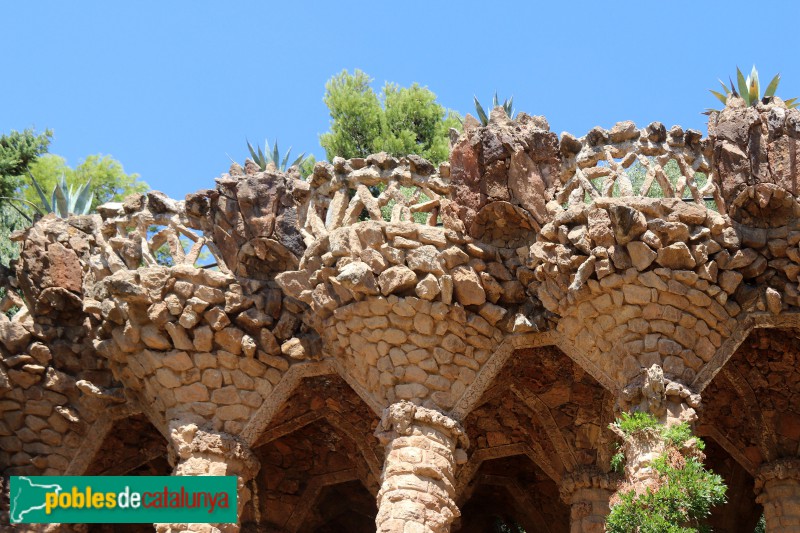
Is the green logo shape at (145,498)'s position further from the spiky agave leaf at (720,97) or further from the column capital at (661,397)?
the spiky agave leaf at (720,97)

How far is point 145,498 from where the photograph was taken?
1027 cm

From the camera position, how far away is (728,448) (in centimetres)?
1193

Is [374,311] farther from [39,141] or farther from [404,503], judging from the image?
[39,141]

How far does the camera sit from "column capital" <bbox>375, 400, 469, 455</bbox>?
9.74m

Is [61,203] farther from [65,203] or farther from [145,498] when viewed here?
[145,498]

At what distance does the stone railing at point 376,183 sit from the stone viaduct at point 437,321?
0.02m

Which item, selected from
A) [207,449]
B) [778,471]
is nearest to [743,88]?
[778,471]

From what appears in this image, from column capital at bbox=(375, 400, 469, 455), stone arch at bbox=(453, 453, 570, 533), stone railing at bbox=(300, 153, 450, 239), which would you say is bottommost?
column capital at bbox=(375, 400, 469, 455)

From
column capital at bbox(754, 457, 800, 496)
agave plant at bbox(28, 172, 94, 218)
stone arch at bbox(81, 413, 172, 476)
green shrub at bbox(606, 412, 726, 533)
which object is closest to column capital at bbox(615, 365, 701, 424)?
green shrub at bbox(606, 412, 726, 533)

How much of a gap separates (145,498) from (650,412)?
4.40m

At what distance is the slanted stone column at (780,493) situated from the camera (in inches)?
426

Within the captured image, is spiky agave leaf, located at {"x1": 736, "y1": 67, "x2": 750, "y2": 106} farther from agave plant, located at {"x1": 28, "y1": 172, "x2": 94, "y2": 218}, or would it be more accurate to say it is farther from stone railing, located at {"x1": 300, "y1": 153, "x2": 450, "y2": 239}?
agave plant, located at {"x1": 28, "y1": 172, "x2": 94, "y2": 218}

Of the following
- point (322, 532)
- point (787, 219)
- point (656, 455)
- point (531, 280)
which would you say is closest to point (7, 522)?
point (322, 532)

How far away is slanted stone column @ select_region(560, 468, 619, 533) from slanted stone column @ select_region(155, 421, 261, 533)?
10.4ft
